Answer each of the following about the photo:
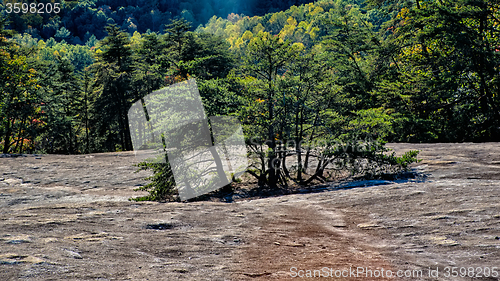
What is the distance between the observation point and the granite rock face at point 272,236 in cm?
392

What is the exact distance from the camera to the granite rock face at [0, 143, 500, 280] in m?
3.92

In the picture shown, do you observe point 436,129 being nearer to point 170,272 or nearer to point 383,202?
point 383,202

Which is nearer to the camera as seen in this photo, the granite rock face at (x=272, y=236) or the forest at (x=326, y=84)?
the granite rock face at (x=272, y=236)

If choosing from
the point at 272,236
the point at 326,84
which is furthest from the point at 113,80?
the point at 272,236

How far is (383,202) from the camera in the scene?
311 inches

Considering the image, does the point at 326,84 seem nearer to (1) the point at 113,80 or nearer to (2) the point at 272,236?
(2) the point at 272,236

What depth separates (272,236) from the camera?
566 centimetres

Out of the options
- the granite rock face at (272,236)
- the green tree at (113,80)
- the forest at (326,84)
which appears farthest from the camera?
the green tree at (113,80)

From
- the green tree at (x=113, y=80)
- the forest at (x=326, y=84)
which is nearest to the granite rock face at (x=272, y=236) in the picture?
the forest at (x=326, y=84)

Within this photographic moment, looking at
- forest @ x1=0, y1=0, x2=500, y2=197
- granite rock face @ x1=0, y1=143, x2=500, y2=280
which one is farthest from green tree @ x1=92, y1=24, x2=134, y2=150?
granite rock face @ x1=0, y1=143, x2=500, y2=280

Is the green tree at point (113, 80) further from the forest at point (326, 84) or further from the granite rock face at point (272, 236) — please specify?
the granite rock face at point (272, 236)

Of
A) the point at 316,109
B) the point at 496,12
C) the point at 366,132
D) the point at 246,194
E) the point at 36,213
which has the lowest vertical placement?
the point at 246,194

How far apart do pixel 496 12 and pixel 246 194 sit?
16.4 meters

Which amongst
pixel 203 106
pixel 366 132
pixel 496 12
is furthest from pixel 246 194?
pixel 496 12
